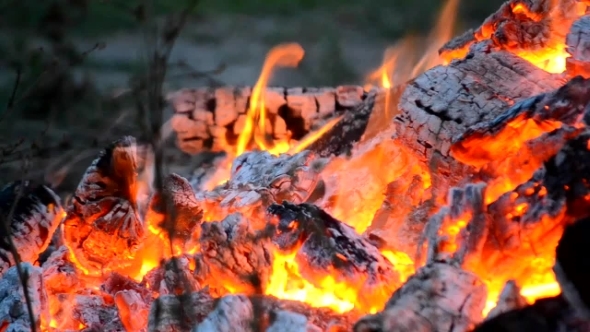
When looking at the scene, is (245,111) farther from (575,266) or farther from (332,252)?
(575,266)

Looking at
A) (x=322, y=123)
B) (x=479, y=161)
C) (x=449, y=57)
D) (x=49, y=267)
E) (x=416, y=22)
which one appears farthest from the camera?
(x=416, y=22)

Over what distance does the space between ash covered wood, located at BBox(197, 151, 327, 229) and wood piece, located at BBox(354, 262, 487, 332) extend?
2.25 feet

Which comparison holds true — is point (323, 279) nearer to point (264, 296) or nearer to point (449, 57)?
point (264, 296)

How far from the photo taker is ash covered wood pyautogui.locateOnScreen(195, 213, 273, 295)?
5.33 ft

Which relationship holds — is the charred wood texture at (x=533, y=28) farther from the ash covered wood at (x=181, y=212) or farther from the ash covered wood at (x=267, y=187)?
the ash covered wood at (x=181, y=212)

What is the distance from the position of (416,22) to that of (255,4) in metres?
0.85

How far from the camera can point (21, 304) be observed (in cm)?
158

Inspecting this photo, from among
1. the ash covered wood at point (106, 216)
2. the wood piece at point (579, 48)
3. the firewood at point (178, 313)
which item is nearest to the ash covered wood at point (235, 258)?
the firewood at point (178, 313)

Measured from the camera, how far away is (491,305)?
1350 millimetres

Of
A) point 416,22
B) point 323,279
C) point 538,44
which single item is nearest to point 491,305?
point 323,279

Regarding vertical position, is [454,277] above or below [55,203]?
above

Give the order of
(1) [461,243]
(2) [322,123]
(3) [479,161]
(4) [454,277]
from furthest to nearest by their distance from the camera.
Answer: (2) [322,123]
(3) [479,161]
(1) [461,243]
(4) [454,277]

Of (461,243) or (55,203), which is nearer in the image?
(461,243)

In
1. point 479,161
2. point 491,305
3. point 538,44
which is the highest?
point 538,44
